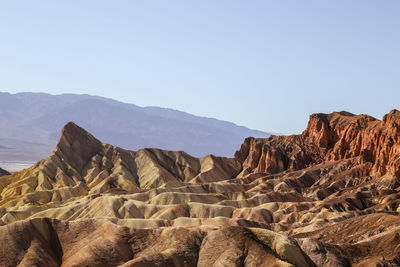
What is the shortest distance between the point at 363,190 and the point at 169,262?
119 meters

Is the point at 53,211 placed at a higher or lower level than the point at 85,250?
lower

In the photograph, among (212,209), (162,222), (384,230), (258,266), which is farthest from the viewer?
(212,209)

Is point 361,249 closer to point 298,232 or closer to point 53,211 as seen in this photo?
point 298,232

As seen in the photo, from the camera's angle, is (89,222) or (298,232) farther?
(298,232)

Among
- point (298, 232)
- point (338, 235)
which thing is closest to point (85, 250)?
point (338, 235)

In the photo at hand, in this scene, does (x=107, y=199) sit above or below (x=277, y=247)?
below

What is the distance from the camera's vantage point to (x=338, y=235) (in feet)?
405

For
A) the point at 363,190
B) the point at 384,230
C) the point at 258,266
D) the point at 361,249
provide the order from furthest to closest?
the point at 363,190 → the point at 384,230 → the point at 361,249 → the point at 258,266

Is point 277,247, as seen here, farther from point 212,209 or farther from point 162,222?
point 212,209

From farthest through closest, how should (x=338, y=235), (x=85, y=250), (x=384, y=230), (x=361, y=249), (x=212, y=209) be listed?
(x=212, y=209)
(x=338, y=235)
(x=384, y=230)
(x=361, y=249)
(x=85, y=250)

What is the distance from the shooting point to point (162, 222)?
134000mm

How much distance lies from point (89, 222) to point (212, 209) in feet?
215

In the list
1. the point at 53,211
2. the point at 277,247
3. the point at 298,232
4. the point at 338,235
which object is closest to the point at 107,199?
the point at 53,211

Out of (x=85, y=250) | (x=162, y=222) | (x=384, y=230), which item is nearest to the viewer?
(x=85, y=250)
